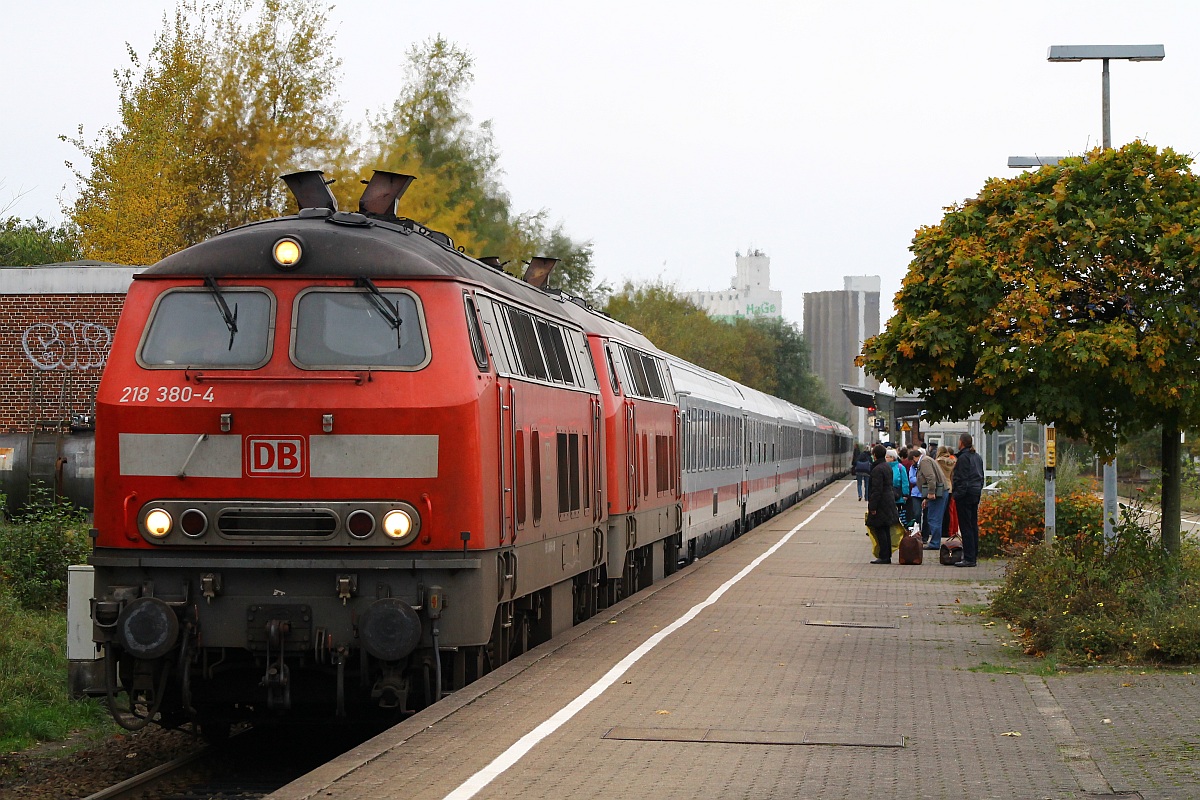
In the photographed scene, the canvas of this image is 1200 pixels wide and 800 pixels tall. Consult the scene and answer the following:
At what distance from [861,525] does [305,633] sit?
2893 cm

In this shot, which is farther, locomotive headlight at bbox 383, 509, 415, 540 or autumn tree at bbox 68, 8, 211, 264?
autumn tree at bbox 68, 8, 211, 264

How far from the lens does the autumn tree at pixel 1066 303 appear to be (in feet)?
42.7

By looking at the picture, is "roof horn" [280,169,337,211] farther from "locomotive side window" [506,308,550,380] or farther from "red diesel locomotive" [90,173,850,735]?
"locomotive side window" [506,308,550,380]

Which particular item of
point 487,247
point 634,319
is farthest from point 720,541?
point 634,319

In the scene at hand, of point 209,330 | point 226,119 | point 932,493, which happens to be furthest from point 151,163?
point 209,330

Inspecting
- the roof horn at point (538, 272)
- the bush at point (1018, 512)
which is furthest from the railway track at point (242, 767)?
the bush at point (1018, 512)

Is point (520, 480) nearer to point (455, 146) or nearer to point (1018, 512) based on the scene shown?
point (1018, 512)

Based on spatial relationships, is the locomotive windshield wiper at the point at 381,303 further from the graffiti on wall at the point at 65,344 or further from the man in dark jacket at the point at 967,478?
the graffiti on wall at the point at 65,344

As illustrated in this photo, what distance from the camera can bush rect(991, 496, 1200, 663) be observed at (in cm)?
1239

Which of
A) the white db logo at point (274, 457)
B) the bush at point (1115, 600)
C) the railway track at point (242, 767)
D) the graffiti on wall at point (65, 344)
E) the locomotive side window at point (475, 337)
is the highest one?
the graffiti on wall at point (65, 344)

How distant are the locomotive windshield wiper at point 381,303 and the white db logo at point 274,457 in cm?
94

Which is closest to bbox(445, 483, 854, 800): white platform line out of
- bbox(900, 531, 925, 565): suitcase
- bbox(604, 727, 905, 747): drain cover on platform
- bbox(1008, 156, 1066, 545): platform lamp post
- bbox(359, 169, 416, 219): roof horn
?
bbox(604, 727, 905, 747): drain cover on platform

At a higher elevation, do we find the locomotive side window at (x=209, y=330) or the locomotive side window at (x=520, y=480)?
the locomotive side window at (x=209, y=330)

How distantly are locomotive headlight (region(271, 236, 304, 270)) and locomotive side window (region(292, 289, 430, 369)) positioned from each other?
212mm
